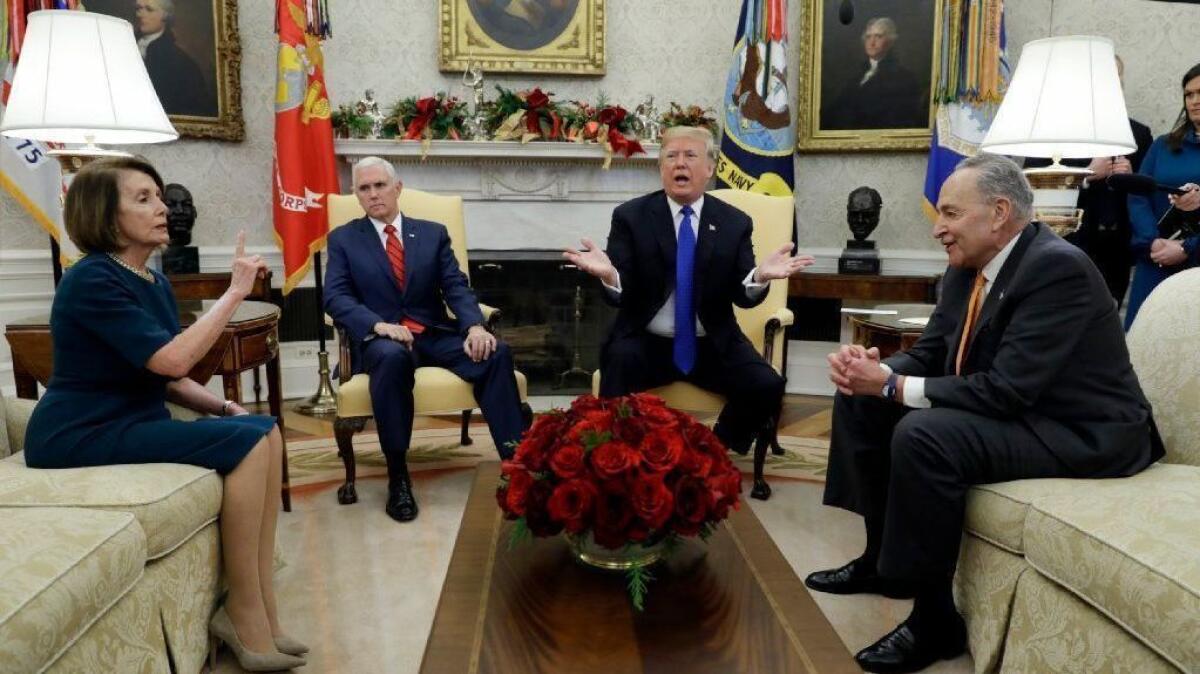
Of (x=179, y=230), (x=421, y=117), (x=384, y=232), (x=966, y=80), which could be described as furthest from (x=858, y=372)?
(x=179, y=230)

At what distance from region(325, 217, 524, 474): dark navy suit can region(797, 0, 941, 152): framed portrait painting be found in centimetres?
266

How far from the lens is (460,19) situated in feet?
16.3

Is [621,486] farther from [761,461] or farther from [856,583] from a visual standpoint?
[761,461]

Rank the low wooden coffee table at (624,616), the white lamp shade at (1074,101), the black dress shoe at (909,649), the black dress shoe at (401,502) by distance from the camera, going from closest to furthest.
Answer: the low wooden coffee table at (624,616) < the black dress shoe at (909,649) < the white lamp shade at (1074,101) < the black dress shoe at (401,502)

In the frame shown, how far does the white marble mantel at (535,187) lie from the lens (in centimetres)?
489

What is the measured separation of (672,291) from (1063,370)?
62.6 inches

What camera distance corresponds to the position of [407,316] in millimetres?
3521

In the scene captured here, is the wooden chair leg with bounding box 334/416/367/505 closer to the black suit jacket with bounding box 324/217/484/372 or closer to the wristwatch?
the black suit jacket with bounding box 324/217/484/372

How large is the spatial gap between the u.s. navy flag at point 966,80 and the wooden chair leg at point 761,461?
209 cm

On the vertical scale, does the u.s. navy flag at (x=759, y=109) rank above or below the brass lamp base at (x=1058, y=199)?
above

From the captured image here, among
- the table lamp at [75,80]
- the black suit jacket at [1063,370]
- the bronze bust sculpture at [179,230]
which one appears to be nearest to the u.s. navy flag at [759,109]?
the black suit jacket at [1063,370]

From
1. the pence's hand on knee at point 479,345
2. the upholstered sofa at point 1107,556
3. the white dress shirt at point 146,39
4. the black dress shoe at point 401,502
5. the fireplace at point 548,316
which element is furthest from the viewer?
the fireplace at point 548,316

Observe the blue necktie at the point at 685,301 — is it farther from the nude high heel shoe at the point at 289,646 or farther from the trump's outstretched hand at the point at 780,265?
the nude high heel shoe at the point at 289,646

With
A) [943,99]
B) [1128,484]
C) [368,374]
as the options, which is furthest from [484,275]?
[1128,484]
